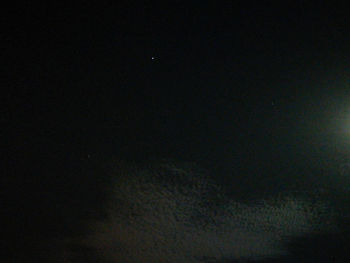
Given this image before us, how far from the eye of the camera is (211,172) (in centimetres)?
398

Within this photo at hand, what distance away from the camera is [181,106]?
3.28 metres

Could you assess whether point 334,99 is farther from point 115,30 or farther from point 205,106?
point 115,30

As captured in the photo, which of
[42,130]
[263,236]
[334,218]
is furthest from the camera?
[263,236]

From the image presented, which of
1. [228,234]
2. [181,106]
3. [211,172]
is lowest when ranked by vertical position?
[228,234]

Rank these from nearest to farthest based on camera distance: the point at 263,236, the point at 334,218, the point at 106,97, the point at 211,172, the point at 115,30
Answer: the point at 115,30, the point at 106,97, the point at 211,172, the point at 334,218, the point at 263,236

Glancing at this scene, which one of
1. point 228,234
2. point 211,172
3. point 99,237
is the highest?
point 211,172

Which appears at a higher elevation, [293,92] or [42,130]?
[293,92]

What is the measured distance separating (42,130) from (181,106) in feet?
6.56

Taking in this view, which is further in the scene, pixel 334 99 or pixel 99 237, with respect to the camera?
pixel 99 237

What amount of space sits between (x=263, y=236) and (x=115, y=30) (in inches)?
186

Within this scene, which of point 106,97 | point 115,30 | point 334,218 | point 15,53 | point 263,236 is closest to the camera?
point 115,30

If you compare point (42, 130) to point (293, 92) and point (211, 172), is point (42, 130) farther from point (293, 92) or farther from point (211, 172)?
point (293, 92)

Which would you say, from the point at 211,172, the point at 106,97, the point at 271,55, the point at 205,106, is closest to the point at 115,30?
the point at 106,97

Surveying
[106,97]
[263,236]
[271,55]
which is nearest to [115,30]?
[106,97]
